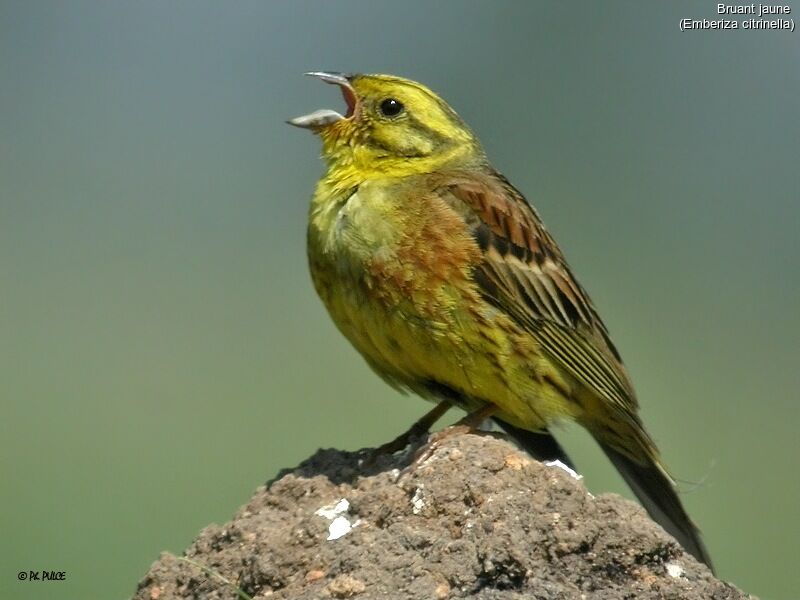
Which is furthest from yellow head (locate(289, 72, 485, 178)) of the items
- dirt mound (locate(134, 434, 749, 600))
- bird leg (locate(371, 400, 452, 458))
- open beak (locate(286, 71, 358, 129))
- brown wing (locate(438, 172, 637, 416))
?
dirt mound (locate(134, 434, 749, 600))

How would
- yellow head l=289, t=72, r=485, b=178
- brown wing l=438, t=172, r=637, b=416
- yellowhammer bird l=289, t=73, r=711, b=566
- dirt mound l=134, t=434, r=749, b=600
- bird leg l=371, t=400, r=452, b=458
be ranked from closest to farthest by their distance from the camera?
dirt mound l=134, t=434, r=749, b=600 → bird leg l=371, t=400, r=452, b=458 → yellowhammer bird l=289, t=73, r=711, b=566 → brown wing l=438, t=172, r=637, b=416 → yellow head l=289, t=72, r=485, b=178

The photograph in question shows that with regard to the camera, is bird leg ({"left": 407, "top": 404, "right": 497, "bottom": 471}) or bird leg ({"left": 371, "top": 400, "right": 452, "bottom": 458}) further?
bird leg ({"left": 371, "top": 400, "right": 452, "bottom": 458})

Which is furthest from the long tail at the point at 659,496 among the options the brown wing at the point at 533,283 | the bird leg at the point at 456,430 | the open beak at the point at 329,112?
the open beak at the point at 329,112

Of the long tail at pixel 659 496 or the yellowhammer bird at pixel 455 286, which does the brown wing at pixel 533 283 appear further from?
the long tail at pixel 659 496

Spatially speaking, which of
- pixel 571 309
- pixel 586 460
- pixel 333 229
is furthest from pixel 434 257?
pixel 586 460

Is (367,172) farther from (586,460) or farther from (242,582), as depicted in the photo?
(586,460)

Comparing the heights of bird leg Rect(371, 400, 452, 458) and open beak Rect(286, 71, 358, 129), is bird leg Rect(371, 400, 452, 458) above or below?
below

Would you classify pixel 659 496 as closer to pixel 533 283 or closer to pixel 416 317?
pixel 533 283

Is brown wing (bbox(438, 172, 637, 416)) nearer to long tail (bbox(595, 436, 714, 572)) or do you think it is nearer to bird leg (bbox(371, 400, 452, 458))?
long tail (bbox(595, 436, 714, 572))
